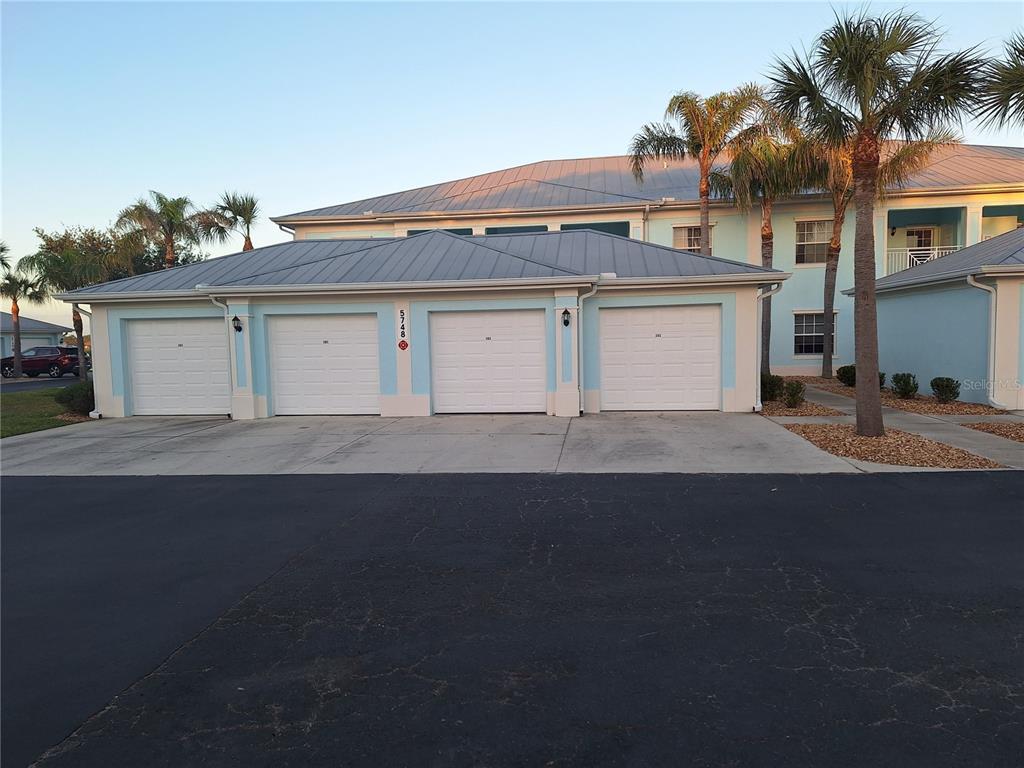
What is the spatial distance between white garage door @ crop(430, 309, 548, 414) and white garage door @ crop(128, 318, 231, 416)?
5.31 meters

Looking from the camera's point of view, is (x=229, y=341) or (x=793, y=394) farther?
(x=229, y=341)

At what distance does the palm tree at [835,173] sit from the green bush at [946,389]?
604 cm

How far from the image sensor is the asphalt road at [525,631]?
338 centimetres

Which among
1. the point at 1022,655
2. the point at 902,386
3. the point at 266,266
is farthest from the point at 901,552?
the point at 266,266

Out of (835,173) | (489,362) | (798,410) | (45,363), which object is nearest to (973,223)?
(835,173)

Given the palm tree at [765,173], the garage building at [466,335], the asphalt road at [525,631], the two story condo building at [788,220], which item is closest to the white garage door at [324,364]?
the garage building at [466,335]

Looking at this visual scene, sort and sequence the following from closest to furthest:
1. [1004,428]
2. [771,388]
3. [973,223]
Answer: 1. [1004,428]
2. [771,388]
3. [973,223]

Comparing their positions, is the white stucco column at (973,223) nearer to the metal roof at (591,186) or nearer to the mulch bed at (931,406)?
the metal roof at (591,186)

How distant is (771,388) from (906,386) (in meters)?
3.57

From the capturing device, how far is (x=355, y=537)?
22.0 feet

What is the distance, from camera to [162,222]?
26.1 meters

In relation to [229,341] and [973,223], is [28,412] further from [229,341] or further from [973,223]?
[973,223]

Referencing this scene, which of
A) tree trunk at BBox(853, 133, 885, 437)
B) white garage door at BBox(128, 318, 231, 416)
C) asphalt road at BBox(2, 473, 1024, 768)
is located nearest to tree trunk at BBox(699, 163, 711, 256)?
tree trunk at BBox(853, 133, 885, 437)

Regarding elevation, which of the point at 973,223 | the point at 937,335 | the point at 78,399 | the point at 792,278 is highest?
the point at 973,223
